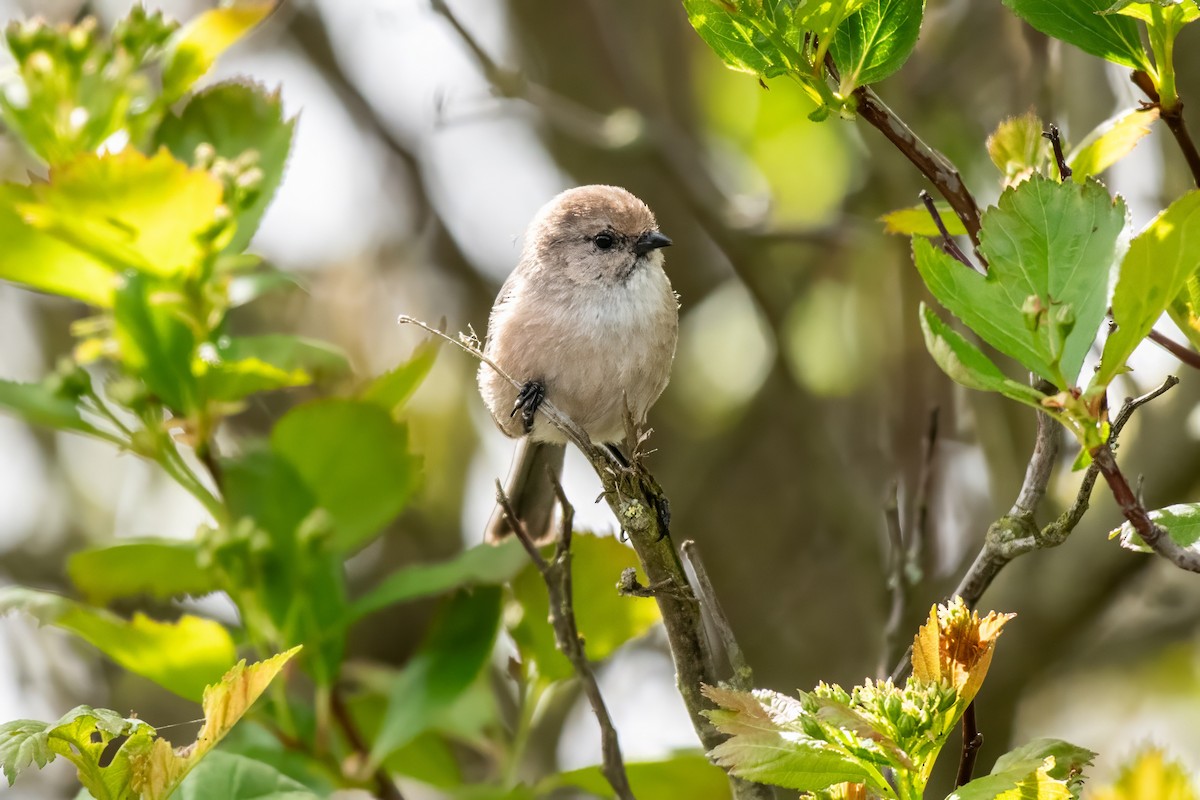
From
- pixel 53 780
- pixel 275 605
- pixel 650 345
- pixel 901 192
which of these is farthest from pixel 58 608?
pixel 901 192

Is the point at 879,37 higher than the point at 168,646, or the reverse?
the point at 879,37

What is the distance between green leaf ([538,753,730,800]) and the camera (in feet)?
8.93

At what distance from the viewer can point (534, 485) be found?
4324mm

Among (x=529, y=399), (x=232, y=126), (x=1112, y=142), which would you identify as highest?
(x=232, y=126)

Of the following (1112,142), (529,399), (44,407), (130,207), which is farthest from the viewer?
(529,399)

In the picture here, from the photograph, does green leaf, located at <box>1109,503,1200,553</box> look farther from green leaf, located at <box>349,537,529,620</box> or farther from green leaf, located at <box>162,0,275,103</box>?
green leaf, located at <box>162,0,275,103</box>

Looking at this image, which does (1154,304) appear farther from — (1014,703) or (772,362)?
(772,362)

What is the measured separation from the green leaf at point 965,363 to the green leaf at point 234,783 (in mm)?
1259

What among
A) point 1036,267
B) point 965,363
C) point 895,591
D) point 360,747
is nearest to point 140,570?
point 360,747

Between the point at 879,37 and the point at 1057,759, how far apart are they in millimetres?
1039

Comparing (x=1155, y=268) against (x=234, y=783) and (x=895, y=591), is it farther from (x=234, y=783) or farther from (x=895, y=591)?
(x=234, y=783)

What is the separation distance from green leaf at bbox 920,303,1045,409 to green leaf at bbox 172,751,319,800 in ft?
4.13

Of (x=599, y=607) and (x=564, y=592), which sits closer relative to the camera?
(x=564, y=592)

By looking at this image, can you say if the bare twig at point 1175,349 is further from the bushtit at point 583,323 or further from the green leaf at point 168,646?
→ the green leaf at point 168,646
